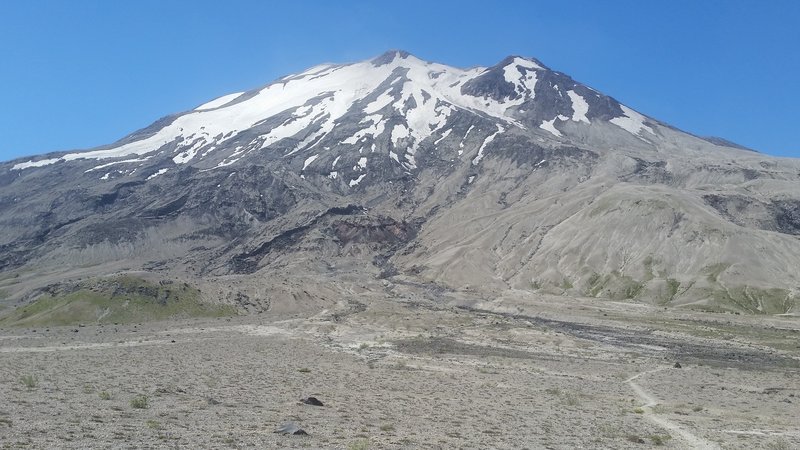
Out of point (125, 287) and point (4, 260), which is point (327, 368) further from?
point (4, 260)

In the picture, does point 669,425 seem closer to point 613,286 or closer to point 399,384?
point 399,384

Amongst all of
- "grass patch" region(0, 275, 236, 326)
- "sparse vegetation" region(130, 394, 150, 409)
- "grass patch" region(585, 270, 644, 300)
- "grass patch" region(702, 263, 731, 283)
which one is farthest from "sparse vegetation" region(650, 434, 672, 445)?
"grass patch" region(702, 263, 731, 283)

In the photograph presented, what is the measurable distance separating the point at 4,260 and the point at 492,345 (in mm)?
178895

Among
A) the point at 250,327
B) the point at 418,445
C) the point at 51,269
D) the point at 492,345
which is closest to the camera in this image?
the point at 418,445

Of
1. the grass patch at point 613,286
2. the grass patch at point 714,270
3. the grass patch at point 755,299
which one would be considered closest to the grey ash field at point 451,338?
the grass patch at point 755,299

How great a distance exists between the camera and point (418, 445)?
83.6 feet

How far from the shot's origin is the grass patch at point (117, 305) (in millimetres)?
96875

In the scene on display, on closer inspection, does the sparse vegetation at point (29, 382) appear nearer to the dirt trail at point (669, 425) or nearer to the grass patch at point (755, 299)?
the dirt trail at point (669, 425)

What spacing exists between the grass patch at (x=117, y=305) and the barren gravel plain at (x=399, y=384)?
26.6 feet

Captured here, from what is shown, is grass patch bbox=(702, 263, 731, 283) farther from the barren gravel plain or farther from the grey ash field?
the barren gravel plain

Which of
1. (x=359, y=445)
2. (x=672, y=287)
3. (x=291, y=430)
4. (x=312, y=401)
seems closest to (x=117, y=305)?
(x=312, y=401)

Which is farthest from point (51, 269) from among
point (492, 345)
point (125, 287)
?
point (492, 345)

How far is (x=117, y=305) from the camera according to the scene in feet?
330

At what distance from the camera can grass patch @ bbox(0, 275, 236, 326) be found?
318 feet
